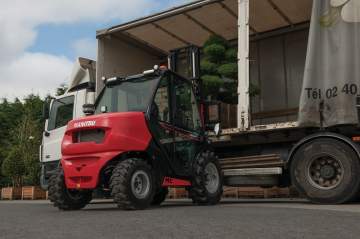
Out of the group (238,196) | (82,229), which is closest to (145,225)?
(82,229)

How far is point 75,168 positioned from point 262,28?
6.51m

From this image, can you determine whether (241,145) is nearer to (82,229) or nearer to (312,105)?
(312,105)

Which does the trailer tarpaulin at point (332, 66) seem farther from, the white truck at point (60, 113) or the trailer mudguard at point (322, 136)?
the white truck at point (60, 113)

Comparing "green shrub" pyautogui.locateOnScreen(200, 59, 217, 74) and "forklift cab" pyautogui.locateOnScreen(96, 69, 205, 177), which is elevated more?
"green shrub" pyautogui.locateOnScreen(200, 59, 217, 74)

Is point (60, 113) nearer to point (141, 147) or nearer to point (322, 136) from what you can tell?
point (141, 147)

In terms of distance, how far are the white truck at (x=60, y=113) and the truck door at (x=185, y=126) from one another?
2.88 meters

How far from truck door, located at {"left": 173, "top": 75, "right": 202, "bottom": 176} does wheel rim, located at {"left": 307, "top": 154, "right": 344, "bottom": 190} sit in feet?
6.72

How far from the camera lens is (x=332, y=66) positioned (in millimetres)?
7988

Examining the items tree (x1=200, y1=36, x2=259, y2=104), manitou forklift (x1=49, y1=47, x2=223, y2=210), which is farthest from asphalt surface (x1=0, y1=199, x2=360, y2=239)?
tree (x1=200, y1=36, x2=259, y2=104)

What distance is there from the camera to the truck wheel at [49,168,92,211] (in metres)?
7.91

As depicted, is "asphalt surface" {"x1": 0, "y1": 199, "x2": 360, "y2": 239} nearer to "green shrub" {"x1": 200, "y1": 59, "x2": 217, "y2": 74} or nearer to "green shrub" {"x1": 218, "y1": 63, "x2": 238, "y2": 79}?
"green shrub" {"x1": 218, "y1": 63, "x2": 238, "y2": 79}

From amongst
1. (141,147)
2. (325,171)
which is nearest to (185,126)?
(141,147)

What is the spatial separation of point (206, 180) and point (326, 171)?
2068mm

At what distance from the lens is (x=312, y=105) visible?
316 inches
